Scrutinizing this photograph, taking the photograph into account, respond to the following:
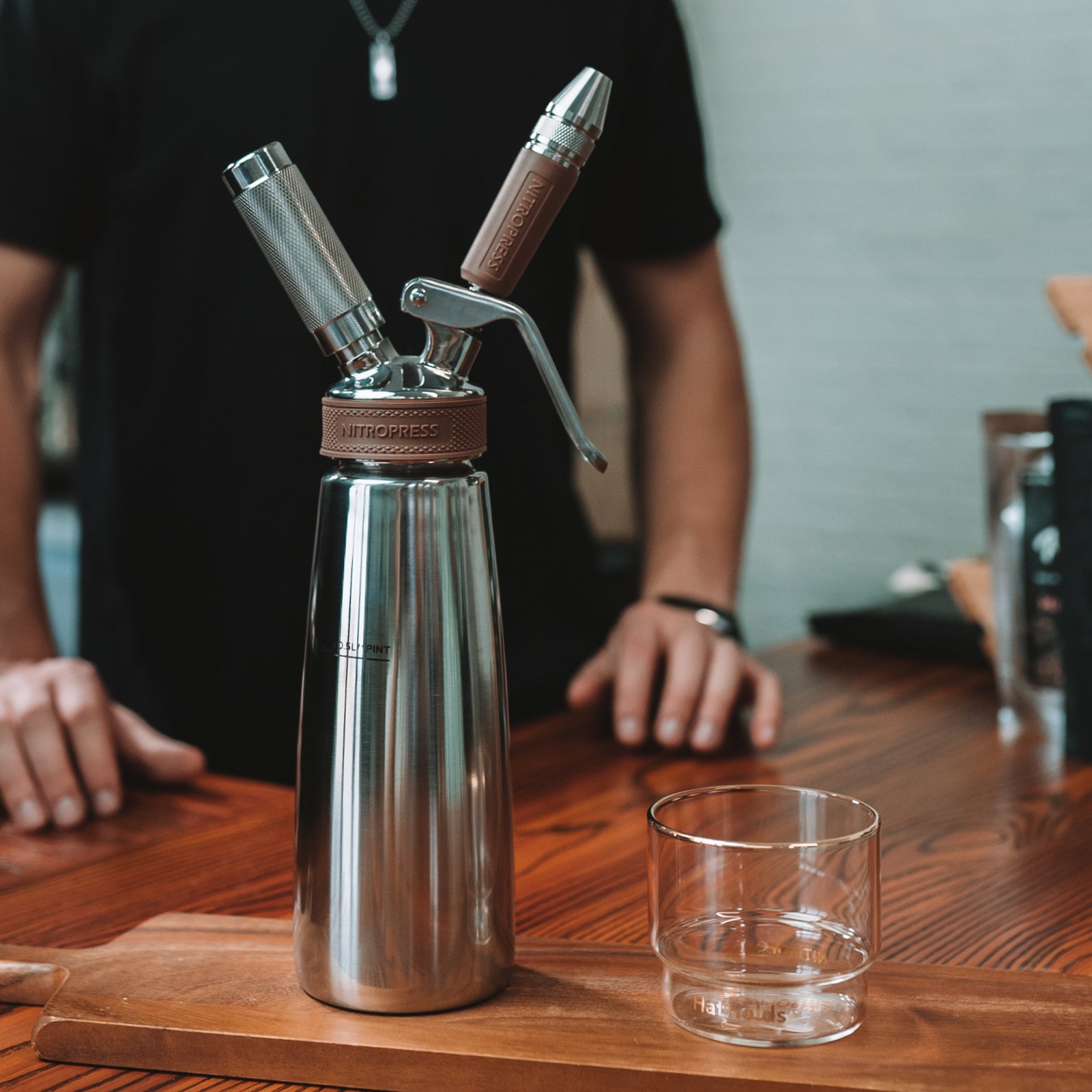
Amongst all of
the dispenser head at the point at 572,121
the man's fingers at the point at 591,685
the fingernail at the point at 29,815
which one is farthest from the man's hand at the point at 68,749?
the dispenser head at the point at 572,121

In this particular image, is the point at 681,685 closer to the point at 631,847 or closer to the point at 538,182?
the point at 631,847

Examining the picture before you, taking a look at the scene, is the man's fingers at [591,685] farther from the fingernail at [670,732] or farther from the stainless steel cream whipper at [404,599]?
the stainless steel cream whipper at [404,599]

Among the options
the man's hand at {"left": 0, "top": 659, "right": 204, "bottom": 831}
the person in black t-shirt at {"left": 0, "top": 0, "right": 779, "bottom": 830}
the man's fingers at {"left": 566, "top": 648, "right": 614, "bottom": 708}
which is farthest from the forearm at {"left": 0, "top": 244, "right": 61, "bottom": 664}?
the man's fingers at {"left": 566, "top": 648, "right": 614, "bottom": 708}

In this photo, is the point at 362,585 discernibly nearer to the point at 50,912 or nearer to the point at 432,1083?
the point at 432,1083

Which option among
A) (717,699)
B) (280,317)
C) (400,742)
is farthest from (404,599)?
(280,317)

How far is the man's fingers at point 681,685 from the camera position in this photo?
41.9 inches

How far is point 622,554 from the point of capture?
2.89 meters

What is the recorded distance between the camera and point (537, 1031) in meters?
0.55

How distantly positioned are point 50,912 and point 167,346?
28.7 inches

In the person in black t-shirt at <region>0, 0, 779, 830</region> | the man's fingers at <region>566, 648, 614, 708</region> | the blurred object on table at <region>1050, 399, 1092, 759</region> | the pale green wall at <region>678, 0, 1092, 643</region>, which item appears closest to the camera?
the blurred object on table at <region>1050, 399, 1092, 759</region>

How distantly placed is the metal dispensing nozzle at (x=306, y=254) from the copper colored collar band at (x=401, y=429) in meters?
0.03

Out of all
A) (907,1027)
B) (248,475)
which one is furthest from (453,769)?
(248,475)

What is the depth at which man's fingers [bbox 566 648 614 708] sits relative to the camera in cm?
113

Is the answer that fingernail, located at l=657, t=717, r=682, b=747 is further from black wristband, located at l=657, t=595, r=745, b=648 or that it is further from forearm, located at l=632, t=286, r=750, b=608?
forearm, located at l=632, t=286, r=750, b=608
